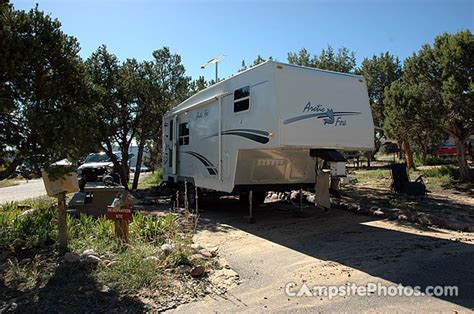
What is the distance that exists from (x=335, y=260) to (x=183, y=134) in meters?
7.17

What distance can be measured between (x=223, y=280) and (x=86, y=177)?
1217 centimetres

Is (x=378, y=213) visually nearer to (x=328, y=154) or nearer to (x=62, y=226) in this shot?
(x=328, y=154)

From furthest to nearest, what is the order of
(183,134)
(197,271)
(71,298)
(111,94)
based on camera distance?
(111,94)
(183,134)
(197,271)
(71,298)

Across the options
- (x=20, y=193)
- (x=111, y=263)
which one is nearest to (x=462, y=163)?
(x=111, y=263)

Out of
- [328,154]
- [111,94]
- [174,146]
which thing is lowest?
[328,154]

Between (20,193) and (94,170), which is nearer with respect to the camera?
(94,170)

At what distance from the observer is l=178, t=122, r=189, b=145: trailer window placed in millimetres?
11522

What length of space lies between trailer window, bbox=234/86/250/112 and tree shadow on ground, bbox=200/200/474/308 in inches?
103

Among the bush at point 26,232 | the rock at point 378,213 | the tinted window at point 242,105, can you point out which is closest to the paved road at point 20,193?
the bush at point 26,232

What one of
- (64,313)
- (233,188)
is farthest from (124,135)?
(64,313)

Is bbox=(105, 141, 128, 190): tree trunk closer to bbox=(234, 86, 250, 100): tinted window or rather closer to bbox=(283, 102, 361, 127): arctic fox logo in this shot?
bbox=(234, 86, 250, 100): tinted window

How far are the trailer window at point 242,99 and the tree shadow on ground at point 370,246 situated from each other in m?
2.62

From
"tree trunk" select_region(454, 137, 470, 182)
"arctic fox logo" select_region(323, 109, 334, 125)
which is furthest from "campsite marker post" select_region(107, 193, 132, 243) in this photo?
"tree trunk" select_region(454, 137, 470, 182)

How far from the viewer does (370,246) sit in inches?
253
